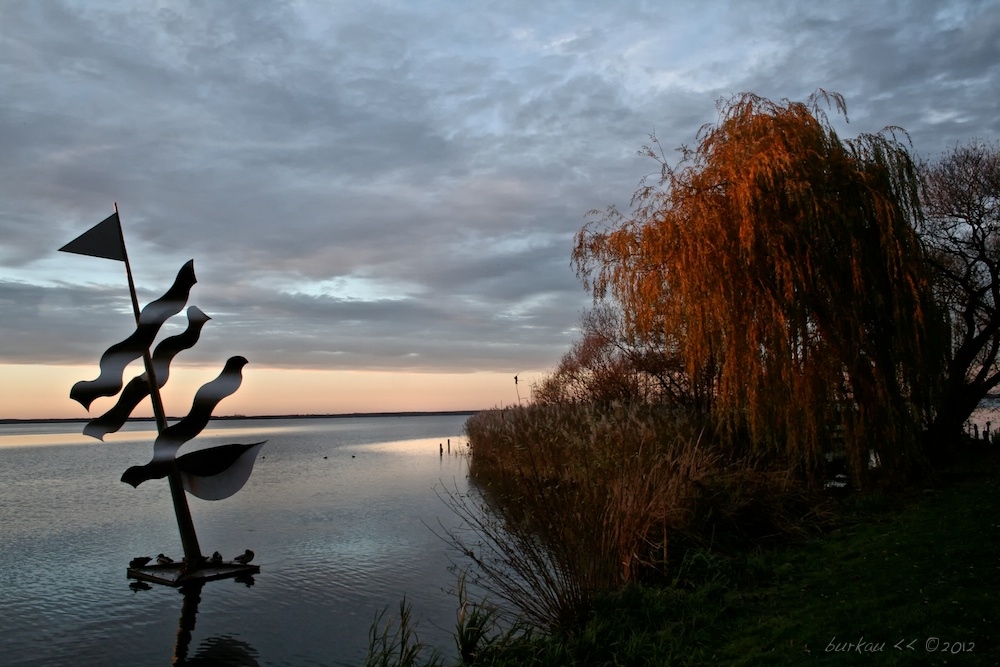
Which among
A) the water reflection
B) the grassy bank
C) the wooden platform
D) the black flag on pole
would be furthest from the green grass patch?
the black flag on pole

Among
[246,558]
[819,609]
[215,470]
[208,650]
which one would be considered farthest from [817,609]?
[215,470]

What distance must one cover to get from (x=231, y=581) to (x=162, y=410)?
245cm

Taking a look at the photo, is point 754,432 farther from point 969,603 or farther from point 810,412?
point 969,603

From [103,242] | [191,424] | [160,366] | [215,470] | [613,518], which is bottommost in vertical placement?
[613,518]

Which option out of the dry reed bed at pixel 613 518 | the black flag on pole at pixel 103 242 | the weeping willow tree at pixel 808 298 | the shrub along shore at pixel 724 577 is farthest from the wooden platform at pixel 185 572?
the weeping willow tree at pixel 808 298

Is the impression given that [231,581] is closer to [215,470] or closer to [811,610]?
[215,470]

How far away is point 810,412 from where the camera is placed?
994 cm

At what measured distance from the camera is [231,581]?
9438 mm

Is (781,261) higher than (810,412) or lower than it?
higher

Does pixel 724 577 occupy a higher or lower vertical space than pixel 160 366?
lower

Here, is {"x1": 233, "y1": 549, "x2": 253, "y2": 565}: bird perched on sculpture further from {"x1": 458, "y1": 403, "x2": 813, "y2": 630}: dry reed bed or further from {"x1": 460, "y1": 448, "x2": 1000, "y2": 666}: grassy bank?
{"x1": 460, "y1": 448, "x2": 1000, "y2": 666}: grassy bank

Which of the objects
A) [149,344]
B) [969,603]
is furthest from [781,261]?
[149,344]

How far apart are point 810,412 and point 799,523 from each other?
1965 millimetres

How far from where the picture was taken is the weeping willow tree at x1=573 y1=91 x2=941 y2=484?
10117 millimetres
